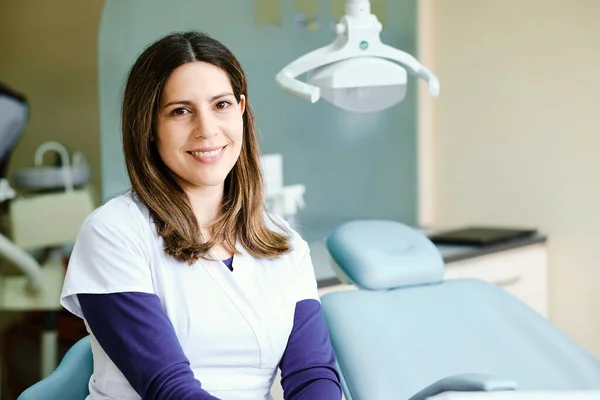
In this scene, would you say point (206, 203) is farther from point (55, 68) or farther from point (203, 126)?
point (55, 68)

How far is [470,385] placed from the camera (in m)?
1.27

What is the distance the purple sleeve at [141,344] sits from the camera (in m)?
1.39

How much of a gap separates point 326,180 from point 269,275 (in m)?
1.50

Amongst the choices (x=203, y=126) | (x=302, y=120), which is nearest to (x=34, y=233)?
(x=203, y=126)

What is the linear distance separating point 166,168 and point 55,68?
2.42 ft

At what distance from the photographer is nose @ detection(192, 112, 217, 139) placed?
150 cm

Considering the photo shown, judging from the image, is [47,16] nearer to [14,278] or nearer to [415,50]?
[14,278]

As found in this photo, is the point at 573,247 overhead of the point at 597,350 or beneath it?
overhead

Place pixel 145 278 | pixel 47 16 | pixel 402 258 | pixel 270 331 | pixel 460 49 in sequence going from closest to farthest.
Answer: pixel 145 278
pixel 270 331
pixel 402 258
pixel 47 16
pixel 460 49

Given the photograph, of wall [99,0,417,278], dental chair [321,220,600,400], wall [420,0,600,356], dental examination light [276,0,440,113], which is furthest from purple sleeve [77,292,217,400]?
wall [420,0,600,356]

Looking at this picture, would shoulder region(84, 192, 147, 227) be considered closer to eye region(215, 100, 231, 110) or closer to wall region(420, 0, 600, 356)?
→ eye region(215, 100, 231, 110)

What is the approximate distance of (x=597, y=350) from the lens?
3055mm

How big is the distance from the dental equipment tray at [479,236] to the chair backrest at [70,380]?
60.6 inches

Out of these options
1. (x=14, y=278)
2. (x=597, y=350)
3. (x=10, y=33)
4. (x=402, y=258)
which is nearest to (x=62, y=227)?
(x=14, y=278)
